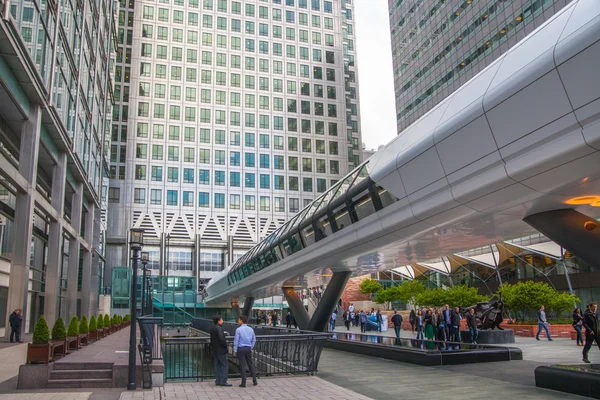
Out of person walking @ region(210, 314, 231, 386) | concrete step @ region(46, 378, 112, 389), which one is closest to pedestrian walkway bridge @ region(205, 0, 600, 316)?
person walking @ region(210, 314, 231, 386)

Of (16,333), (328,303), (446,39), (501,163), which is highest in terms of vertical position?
(446,39)

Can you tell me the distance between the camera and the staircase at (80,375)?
11398 mm

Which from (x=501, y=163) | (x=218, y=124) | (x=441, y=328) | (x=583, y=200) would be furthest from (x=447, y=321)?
(x=218, y=124)

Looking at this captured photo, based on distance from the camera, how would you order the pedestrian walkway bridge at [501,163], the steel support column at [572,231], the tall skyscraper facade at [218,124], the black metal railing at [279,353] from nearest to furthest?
the pedestrian walkway bridge at [501,163] → the steel support column at [572,231] → the black metal railing at [279,353] → the tall skyscraper facade at [218,124]

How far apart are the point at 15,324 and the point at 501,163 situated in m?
19.3

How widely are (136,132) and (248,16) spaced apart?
2716 centimetres

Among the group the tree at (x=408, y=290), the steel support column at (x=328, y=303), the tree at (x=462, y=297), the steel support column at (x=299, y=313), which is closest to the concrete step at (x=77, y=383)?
the steel support column at (x=328, y=303)

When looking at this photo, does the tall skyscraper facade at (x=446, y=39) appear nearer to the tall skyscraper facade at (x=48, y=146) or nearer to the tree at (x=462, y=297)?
the tree at (x=462, y=297)

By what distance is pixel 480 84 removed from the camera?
464 inches

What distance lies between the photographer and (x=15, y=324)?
2138 centimetres

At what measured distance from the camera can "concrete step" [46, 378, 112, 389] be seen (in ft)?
37.0

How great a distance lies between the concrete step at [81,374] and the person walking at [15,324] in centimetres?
1113

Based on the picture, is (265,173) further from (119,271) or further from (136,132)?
(119,271)

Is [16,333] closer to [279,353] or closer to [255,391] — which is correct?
[279,353]
